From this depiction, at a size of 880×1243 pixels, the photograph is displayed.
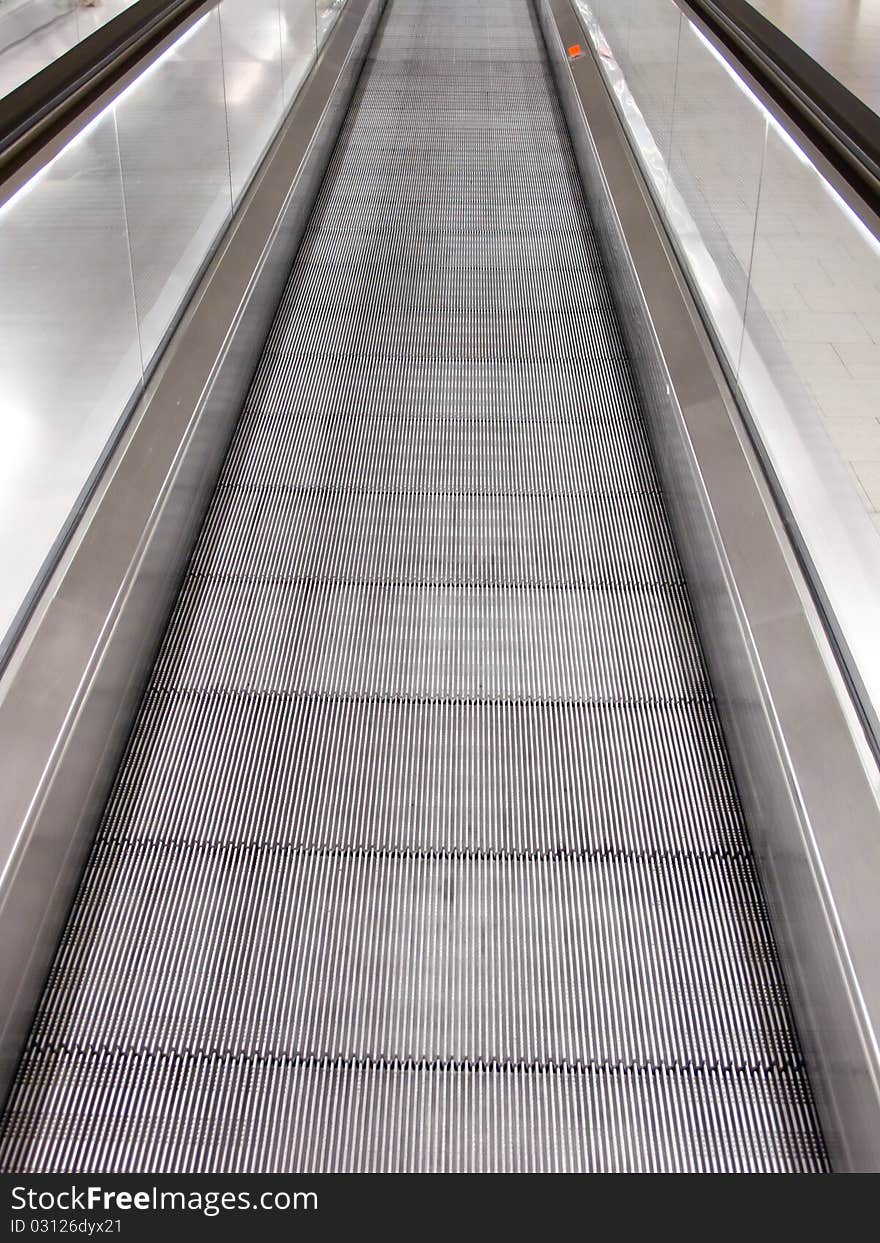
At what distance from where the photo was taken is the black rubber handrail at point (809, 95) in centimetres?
212

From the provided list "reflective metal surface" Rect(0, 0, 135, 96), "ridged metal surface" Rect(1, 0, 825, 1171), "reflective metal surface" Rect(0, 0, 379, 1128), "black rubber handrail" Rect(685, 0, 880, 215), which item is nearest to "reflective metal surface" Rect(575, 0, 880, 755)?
"black rubber handrail" Rect(685, 0, 880, 215)

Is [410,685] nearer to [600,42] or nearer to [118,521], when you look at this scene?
[118,521]

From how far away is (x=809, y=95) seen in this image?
2574mm

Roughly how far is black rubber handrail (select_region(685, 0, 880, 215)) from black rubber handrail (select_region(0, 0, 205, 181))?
1.45 m

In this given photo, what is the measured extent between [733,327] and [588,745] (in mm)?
1313

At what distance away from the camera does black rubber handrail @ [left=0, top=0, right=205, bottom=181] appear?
7.03 ft

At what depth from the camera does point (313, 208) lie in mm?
5469

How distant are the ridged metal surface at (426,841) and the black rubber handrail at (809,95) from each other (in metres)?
1.09

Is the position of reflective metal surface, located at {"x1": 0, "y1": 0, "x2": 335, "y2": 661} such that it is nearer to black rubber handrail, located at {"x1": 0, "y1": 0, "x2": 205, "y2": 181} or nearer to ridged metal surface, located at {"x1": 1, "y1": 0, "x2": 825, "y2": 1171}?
black rubber handrail, located at {"x1": 0, "y1": 0, "x2": 205, "y2": 181}

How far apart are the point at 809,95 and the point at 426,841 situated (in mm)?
1775

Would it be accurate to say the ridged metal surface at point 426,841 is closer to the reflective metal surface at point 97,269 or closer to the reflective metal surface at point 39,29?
the reflective metal surface at point 97,269

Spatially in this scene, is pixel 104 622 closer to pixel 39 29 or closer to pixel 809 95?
pixel 809 95

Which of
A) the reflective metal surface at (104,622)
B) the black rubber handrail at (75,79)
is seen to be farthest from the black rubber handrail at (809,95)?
the reflective metal surface at (104,622)

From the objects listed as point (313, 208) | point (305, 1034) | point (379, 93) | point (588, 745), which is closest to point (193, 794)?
point (305, 1034)
